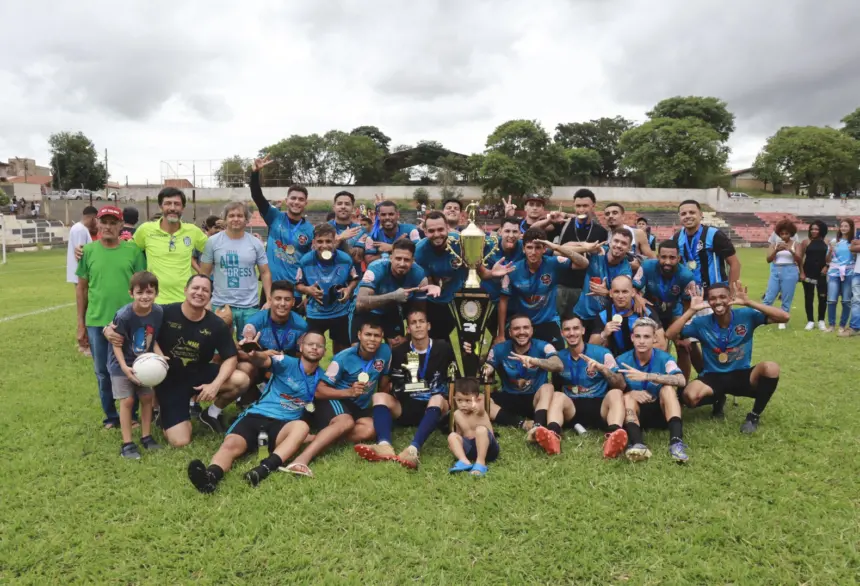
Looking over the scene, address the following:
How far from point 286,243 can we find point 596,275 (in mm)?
3333

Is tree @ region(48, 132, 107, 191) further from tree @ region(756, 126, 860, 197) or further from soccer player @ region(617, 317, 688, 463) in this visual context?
tree @ region(756, 126, 860, 197)

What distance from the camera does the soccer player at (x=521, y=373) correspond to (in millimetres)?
4934

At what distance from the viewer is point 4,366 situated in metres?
7.08

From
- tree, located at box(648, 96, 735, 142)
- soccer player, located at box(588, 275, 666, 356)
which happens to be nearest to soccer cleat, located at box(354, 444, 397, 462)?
soccer player, located at box(588, 275, 666, 356)

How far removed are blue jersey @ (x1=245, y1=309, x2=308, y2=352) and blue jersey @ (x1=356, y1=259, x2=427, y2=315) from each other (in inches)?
29.7

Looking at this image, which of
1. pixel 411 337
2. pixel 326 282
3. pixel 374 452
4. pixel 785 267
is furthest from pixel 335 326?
pixel 785 267

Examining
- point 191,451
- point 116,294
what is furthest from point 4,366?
point 191,451

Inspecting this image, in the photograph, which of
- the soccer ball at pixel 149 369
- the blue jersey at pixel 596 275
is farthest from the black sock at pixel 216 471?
the blue jersey at pixel 596 275

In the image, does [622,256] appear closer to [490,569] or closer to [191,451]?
[490,569]

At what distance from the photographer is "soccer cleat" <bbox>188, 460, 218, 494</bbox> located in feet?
12.4

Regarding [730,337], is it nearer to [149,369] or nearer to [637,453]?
[637,453]

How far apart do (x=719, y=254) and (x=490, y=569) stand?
13.7 ft

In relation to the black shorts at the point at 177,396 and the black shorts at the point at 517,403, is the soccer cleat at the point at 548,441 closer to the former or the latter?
the black shorts at the point at 517,403

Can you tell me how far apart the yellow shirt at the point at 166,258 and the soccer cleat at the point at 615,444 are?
13.2ft
